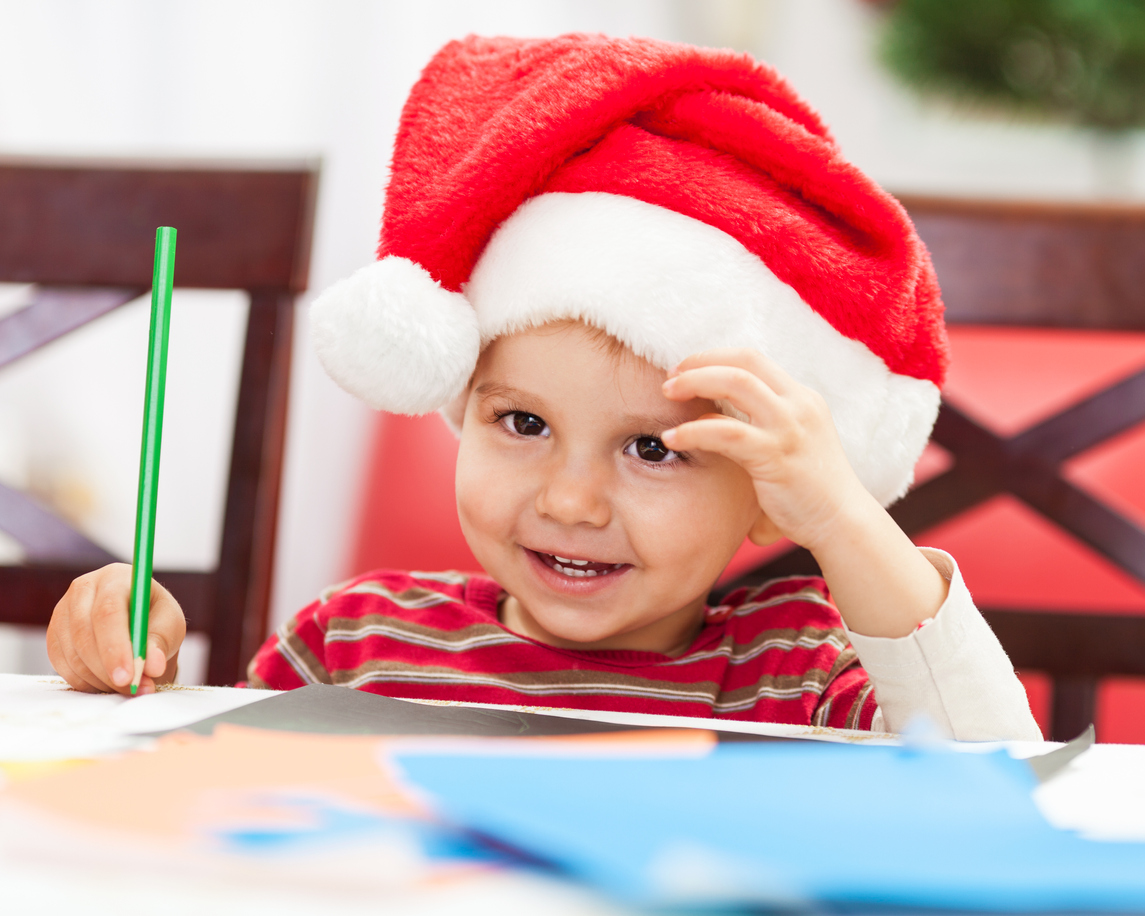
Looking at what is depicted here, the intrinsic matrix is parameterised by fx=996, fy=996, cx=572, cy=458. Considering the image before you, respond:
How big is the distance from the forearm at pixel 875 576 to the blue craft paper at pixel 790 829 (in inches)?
7.8

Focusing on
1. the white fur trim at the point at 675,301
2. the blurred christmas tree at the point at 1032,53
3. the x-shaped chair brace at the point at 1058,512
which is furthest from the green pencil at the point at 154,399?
the blurred christmas tree at the point at 1032,53

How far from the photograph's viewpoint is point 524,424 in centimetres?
62

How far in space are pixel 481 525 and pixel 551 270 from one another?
16 centimetres

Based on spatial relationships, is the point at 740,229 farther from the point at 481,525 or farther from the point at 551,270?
the point at 481,525

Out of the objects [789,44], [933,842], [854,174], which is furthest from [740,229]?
[789,44]

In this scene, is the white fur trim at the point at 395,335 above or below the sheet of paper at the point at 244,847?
above

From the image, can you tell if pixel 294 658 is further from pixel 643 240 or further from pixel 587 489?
pixel 643 240

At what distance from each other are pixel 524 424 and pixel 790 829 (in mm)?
397

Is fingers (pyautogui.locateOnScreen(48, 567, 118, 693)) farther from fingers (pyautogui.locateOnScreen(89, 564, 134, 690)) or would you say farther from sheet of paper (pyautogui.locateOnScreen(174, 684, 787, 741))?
sheet of paper (pyautogui.locateOnScreen(174, 684, 787, 741))

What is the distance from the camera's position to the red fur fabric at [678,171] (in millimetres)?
544

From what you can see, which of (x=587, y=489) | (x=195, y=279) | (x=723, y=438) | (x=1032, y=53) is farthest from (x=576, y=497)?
(x=1032, y=53)

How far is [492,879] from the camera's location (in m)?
0.24

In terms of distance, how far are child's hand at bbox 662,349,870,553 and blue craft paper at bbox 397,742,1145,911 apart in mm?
193

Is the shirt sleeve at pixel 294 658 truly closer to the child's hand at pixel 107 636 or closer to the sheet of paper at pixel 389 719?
the child's hand at pixel 107 636
